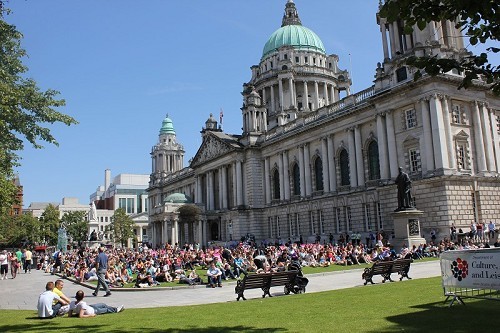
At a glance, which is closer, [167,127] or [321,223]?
[321,223]

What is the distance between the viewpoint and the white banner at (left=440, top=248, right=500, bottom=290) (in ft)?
34.5

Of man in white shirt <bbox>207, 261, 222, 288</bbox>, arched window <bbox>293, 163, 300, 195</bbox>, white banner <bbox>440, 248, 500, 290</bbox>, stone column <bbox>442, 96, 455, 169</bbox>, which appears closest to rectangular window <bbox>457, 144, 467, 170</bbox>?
stone column <bbox>442, 96, 455, 169</bbox>

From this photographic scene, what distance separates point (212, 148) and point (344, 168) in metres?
27.3

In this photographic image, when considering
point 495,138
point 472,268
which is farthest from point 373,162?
point 472,268

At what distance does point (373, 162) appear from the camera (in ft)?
151

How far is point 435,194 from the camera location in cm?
3738

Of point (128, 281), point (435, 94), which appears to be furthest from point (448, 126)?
point (128, 281)

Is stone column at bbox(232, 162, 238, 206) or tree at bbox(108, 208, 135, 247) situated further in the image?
tree at bbox(108, 208, 135, 247)

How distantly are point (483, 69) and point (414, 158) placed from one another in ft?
109

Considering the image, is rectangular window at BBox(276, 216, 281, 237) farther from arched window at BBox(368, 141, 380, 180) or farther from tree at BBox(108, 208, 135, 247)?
tree at BBox(108, 208, 135, 247)

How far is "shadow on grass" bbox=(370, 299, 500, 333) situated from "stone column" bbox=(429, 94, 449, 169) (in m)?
27.1

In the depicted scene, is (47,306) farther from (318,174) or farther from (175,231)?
(175,231)

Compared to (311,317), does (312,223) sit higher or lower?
higher

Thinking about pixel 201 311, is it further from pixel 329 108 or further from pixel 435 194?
pixel 329 108
